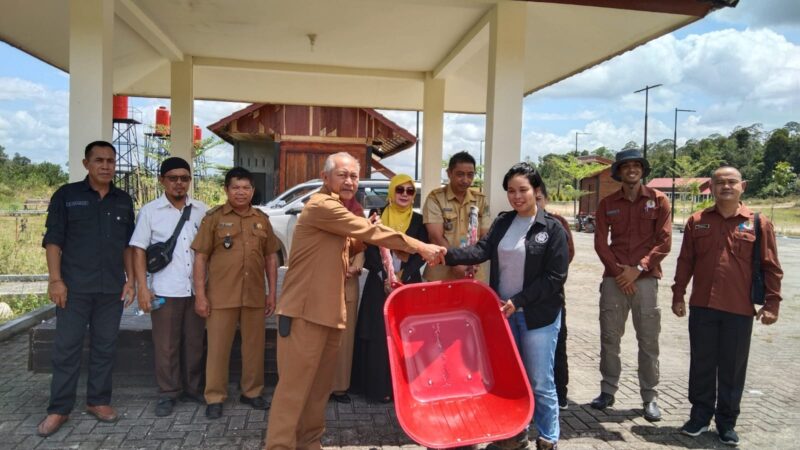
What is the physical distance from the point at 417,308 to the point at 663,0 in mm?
2754

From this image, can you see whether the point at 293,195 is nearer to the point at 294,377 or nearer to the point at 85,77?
the point at 85,77

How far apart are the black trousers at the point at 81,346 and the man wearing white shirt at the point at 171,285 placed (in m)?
0.24

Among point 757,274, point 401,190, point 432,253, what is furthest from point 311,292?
point 757,274

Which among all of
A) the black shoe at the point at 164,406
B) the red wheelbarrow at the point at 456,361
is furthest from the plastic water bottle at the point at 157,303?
the red wheelbarrow at the point at 456,361

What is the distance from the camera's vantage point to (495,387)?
295 cm

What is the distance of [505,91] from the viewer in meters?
4.33

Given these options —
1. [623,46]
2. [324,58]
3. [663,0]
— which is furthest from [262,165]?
[663,0]

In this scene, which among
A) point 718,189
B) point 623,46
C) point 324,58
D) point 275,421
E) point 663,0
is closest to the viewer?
point 275,421

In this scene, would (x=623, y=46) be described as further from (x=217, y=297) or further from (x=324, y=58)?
(x=217, y=297)

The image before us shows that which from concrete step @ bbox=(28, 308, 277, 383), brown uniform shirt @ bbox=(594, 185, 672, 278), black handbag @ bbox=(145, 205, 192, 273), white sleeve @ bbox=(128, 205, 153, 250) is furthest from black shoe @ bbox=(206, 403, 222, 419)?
brown uniform shirt @ bbox=(594, 185, 672, 278)

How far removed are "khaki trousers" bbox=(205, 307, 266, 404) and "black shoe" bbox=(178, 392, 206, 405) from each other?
27 cm

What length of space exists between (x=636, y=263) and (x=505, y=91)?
1.69 meters

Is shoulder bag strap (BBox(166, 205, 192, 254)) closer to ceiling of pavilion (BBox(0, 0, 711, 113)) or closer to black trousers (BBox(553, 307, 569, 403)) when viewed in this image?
ceiling of pavilion (BBox(0, 0, 711, 113))

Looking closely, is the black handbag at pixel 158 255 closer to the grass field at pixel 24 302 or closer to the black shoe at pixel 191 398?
the black shoe at pixel 191 398
